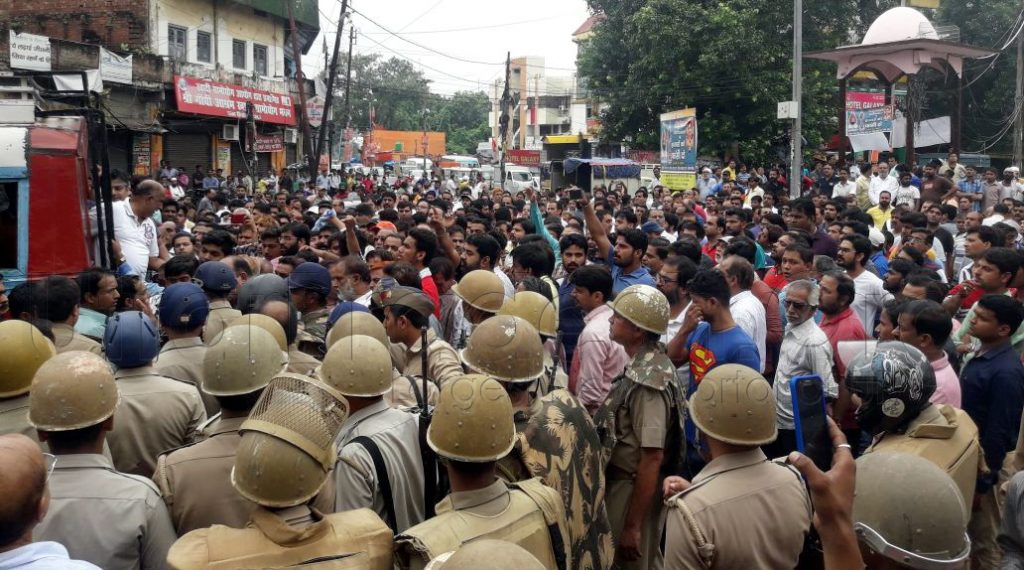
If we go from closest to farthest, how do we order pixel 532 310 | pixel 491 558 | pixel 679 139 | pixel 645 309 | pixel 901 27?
pixel 491 558, pixel 645 309, pixel 532 310, pixel 901 27, pixel 679 139

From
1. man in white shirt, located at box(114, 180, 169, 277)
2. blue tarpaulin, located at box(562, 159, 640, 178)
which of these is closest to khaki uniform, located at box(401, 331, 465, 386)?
man in white shirt, located at box(114, 180, 169, 277)

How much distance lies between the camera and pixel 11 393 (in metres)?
3.50

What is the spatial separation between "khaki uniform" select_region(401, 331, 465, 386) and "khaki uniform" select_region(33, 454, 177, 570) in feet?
4.95

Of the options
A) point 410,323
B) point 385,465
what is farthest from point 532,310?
point 385,465

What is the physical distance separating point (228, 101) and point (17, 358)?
84.4 ft

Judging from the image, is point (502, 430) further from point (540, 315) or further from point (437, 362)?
point (540, 315)

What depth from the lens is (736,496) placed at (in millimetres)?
2865

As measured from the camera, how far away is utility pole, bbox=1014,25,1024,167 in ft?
98.9

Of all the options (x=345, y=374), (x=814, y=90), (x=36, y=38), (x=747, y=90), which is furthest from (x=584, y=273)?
(x=814, y=90)

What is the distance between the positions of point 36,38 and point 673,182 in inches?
561

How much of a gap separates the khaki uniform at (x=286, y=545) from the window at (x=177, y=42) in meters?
27.0

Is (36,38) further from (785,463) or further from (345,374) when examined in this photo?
(785,463)

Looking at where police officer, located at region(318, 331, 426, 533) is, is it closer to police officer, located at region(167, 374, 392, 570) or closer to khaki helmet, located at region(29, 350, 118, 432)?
police officer, located at region(167, 374, 392, 570)

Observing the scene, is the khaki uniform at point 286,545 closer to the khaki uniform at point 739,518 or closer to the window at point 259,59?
the khaki uniform at point 739,518
